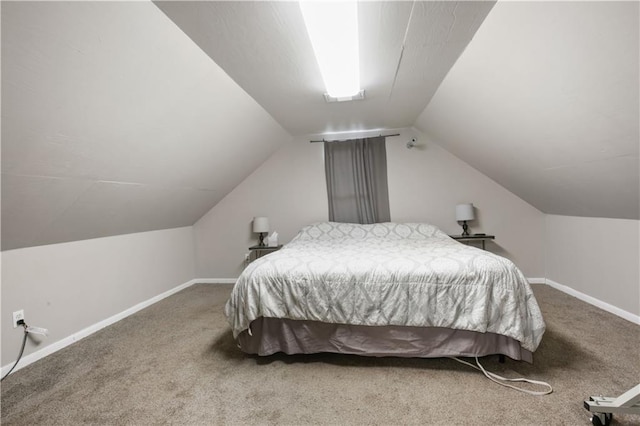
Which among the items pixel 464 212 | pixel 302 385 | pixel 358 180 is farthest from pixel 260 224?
pixel 464 212

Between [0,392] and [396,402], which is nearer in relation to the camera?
[396,402]

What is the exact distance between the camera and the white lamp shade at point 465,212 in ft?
11.1

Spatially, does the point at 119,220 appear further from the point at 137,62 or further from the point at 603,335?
the point at 603,335

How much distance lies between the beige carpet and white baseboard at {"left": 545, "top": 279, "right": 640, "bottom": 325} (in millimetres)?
83

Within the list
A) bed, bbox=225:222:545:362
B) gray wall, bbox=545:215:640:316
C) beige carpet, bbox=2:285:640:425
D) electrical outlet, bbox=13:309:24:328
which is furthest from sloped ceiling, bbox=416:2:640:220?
electrical outlet, bbox=13:309:24:328

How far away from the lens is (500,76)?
71.1 inches

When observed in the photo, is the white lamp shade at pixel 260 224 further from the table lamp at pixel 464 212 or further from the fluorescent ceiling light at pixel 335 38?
the table lamp at pixel 464 212

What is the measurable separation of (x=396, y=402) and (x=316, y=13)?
2089 mm

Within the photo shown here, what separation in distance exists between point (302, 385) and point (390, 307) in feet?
2.26

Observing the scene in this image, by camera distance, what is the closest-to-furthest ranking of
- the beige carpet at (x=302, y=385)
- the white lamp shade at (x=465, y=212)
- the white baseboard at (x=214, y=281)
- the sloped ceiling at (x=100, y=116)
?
the sloped ceiling at (x=100, y=116) < the beige carpet at (x=302, y=385) < the white lamp shade at (x=465, y=212) < the white baseboard at (x=214, y=281)

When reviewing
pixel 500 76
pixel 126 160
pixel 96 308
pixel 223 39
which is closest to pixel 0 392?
pixel 96 308

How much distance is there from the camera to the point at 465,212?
339 centimetres

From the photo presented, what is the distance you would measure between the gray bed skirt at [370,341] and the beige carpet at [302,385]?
89mm

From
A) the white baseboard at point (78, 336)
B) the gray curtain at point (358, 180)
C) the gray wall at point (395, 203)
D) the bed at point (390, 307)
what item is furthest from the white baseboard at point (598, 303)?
the white baseboard at point (78, 336)
